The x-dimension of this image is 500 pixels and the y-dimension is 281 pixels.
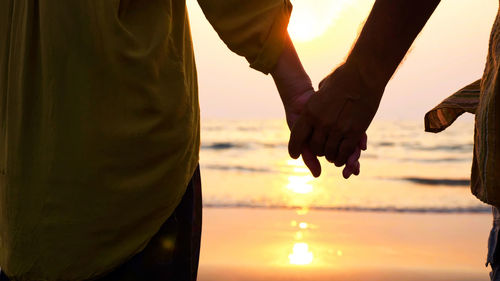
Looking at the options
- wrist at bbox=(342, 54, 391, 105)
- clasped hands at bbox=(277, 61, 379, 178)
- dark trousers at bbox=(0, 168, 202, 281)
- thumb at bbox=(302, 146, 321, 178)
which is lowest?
dark trousers at bbox=(0, 168, 202, 281)

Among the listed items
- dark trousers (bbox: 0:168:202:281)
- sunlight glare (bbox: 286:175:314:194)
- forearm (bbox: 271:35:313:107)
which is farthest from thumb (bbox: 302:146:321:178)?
sunlight glare (bbox: 286:175:314:194)

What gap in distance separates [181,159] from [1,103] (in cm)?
45

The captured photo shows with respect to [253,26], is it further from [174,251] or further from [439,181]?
[439,181]

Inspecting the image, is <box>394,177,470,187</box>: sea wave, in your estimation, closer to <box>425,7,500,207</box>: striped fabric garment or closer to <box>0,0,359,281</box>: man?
<box>425,7,500,207</box>: striped fabric garment

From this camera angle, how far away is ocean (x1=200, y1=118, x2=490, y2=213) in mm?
8547

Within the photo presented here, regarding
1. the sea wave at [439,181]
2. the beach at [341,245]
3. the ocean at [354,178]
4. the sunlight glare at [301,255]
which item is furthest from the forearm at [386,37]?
the sea wave at [439,181]

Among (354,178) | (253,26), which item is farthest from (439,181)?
(253,26)

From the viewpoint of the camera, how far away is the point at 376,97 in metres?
1.76

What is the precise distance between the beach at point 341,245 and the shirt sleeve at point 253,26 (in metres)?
3.17

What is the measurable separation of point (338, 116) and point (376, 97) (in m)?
0.13

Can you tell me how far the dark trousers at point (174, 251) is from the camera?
1.39m

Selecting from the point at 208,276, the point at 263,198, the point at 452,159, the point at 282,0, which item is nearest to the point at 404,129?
the point at 452,159

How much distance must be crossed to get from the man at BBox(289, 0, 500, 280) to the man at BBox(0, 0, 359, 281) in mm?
556

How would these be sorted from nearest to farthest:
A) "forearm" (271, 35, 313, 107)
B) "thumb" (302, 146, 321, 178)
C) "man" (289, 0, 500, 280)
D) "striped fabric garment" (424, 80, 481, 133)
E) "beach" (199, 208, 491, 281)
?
"man" (289, 0, 500, 280) < "striped fabric garment" (424, 80, 481, 133) < "forearm" (271, 35, 313, 107) < "thumb" (302, 146, 321, 178) < "beach" (199, 208, 491, 281)
